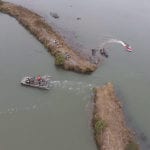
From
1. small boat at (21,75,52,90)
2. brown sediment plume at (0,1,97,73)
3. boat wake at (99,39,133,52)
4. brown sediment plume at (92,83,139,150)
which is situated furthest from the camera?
boat wake at (99,39,133,52)

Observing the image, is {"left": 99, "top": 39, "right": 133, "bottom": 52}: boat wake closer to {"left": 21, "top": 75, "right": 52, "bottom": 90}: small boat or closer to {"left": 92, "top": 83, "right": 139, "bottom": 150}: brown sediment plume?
{"left": 92, "top": 83, "right": 139, "bottom": 150}: brown sediment plume

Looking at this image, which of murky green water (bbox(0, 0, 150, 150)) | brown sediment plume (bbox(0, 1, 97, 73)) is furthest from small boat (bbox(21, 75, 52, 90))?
brown sediment plume (bbox(0, 1, 97, 73))

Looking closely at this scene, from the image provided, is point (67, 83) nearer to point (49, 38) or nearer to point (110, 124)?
point (110, 124)

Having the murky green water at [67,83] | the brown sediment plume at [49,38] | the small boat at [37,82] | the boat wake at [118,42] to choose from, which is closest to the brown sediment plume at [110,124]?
the murky green water at [67,83]

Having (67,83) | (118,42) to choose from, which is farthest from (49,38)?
(67,83)

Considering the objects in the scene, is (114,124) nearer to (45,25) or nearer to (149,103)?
(149,103)

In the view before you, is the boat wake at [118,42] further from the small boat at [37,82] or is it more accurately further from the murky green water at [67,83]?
the small boat at [37,82]

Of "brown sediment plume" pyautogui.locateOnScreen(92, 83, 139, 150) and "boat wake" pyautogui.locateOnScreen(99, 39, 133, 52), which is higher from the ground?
"brown sediment plume" pyautogui.locateOnScreen(92, 83, 139, 150)
